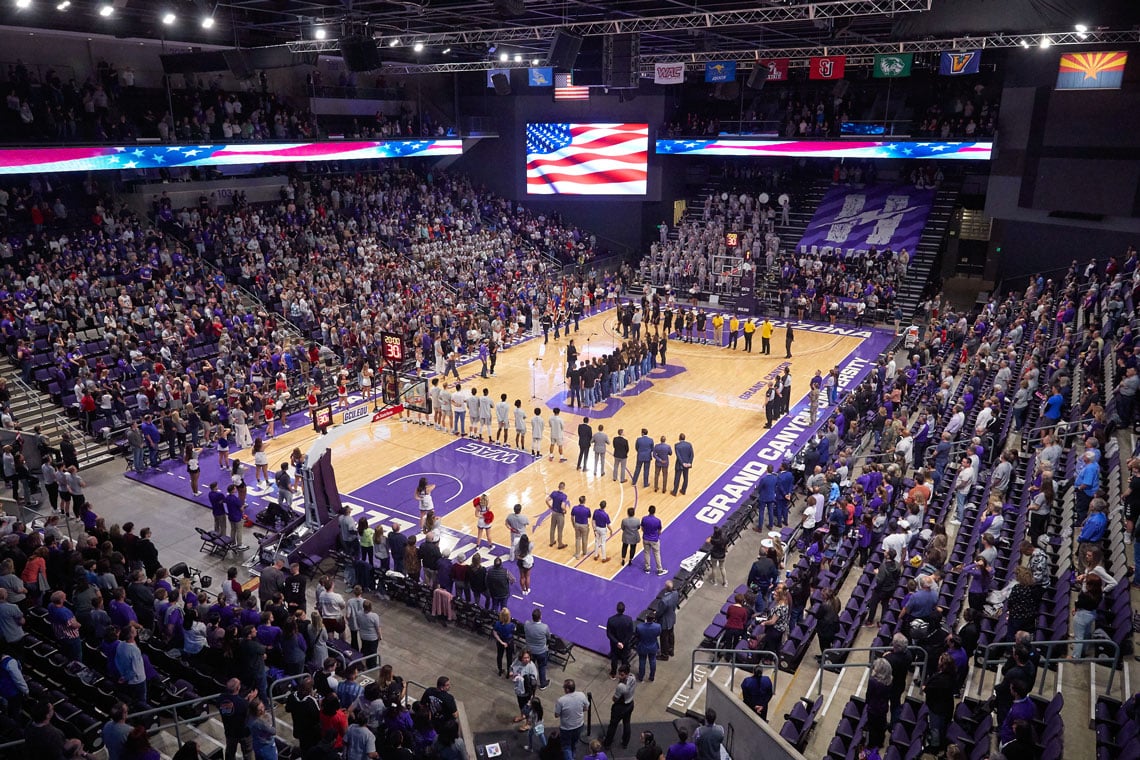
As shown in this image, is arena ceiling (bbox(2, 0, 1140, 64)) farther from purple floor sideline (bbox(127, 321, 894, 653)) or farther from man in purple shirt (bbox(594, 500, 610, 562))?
man in purple shirt (bbox(594, 500, 610, 562))

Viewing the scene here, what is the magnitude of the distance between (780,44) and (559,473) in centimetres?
2073

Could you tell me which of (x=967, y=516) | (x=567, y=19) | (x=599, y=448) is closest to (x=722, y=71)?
(x=567, y=19)

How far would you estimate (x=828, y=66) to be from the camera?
85.3 ft

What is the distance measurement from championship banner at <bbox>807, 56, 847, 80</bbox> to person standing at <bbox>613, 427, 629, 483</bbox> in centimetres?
1569

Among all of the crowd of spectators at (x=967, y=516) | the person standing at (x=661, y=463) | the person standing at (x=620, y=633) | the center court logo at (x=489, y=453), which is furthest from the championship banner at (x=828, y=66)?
the person standing at (x=620, y=633)

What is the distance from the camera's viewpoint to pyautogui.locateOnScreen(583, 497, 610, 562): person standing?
1393 cm

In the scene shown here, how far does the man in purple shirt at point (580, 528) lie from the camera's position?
46.2 ft

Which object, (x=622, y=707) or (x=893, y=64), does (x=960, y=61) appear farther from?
(x=622, y=707)

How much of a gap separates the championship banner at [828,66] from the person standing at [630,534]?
728 inches

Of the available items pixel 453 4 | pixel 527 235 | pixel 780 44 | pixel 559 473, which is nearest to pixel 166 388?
pixel 559 473

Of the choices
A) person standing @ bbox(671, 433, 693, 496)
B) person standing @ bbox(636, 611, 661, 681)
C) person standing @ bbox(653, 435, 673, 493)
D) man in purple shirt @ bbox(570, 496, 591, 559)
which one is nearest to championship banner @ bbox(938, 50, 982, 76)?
person standing @ bbox(671, 433, 693, 496)

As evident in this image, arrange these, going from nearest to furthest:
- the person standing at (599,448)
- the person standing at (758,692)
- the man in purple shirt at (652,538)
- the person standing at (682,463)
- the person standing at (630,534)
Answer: the person standing at (758,692) < the man in purple shirt at (652,538) < the person standing at (630,534) < the person standing at (682,463) < the person standing at (599,448)

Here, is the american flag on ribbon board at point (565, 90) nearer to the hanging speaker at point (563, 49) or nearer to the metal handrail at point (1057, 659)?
the hanging speaker at point (563, 49)

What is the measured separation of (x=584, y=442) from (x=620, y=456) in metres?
1.10
